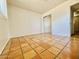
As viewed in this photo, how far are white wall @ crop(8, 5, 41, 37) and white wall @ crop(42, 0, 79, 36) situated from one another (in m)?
1.78

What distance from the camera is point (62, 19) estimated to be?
569 cm

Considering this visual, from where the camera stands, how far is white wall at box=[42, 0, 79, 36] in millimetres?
5258

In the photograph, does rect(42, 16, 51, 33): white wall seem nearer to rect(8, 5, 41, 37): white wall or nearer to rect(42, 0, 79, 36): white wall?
rect(8, 5, 41, 37): white wall

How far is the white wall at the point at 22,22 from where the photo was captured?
5754mm

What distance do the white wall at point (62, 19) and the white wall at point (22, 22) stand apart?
1.78m

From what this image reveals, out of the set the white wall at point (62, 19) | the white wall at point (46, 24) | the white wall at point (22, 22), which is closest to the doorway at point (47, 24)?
the white wall at point (46, 24)

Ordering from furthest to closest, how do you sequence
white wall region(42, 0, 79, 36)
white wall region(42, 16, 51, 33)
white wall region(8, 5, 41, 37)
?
1. white wall region(42, 16, 51, 33)
2. white wall region(8, 5, 41, 37)
3. white wall region(42, 0, 79, 36)

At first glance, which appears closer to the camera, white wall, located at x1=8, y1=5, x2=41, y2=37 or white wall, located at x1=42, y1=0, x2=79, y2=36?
white wall, located at x1=42, y1=0, x2=79, y2=36

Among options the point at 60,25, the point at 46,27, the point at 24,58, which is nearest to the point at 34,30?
the point at 46,27

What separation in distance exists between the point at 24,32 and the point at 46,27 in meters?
3.09

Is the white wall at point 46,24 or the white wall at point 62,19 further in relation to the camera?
the white wall at point 46,24

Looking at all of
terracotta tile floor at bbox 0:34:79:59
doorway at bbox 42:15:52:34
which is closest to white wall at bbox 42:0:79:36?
doorway at bbox 42:15:52:34

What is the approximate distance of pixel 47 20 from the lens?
8.90 m

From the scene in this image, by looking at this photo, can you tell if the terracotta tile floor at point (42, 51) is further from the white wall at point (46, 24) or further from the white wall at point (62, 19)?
the white wall at point (46, 24)
